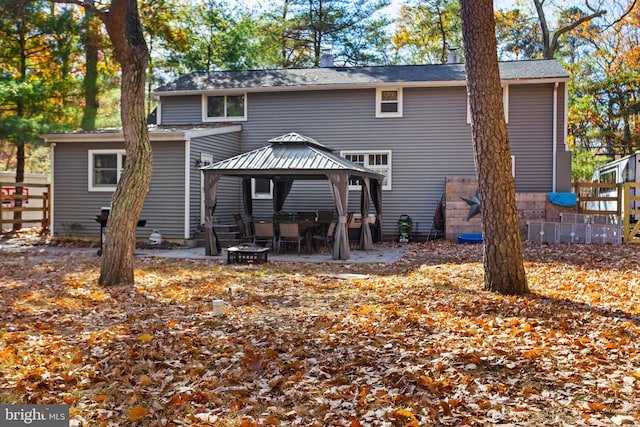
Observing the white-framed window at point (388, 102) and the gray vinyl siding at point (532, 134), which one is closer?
the gray vinyl siding at point (532, 134)

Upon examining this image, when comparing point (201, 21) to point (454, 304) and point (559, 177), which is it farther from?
point (454, 304)

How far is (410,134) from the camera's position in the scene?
60.5 ft

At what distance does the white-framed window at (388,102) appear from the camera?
1853 cm

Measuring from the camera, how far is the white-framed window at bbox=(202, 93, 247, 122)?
1970 centimetres

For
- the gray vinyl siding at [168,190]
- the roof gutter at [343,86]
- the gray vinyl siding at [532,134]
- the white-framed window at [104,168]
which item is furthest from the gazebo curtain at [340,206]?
the white-framed window at [104,168]

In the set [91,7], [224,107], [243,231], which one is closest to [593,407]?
[91,7]

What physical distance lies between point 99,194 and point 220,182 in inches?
142

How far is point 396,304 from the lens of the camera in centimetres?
735

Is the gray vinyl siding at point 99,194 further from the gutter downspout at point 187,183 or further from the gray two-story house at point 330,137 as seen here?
the gutter downspout at point 187,183

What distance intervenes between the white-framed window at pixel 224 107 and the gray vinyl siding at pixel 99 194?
144 inches

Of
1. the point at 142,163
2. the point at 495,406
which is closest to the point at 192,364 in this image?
the point at 495,406

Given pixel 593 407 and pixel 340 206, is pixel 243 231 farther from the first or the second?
pixel 593 407

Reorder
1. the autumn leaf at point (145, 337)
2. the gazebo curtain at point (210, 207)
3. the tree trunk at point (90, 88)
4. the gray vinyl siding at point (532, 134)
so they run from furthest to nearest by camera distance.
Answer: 1. the tree trunk at point (90, 88)
2. the gray vinyl siding at point (532, 134)
3. the gazebo curtain at point (210, 207)
4. the autumn leaf at point (145, 337)

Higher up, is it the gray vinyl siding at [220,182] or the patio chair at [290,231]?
the gray vinyl siding at [220,182]
